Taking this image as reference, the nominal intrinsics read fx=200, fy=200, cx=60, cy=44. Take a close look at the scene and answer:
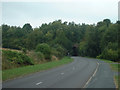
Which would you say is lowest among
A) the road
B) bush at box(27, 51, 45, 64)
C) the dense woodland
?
the road

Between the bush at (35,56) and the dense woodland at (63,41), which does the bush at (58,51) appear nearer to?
the dense woodland at (63,41)

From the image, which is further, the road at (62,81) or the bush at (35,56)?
the bush at (35,56)

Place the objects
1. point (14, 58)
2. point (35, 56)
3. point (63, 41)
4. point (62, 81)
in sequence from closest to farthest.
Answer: point (62, 81), point (14, 58), point (35, 56), point (63, 41)

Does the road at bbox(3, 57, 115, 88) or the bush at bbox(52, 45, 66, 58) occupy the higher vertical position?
the bush at bbox(52, 45, 66, 58)

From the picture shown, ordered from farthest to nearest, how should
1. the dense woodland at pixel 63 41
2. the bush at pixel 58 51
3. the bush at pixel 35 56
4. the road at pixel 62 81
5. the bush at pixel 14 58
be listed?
the dense woodland at pixel 63 41
the bush at pixel 58 51
the bush at pixel 35 56
the bush at pixel 14 58
the road at pixel 62 81

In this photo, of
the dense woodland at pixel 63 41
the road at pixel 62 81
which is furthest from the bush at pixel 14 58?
→ the dense woodland at pixel 63 41

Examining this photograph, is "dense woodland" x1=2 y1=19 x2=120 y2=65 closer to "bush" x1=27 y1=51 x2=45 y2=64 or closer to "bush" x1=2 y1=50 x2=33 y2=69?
"bush" x1=27 y1=51 x2=45 y2=64

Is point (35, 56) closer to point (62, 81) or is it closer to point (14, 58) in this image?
point (14, 58)

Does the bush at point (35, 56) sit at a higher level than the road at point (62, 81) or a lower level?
higher

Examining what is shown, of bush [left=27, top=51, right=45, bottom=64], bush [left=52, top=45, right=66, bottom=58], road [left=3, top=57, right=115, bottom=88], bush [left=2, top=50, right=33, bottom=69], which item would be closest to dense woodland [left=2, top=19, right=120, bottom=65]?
bush [left=52, top=45, right=66, bottom=58]

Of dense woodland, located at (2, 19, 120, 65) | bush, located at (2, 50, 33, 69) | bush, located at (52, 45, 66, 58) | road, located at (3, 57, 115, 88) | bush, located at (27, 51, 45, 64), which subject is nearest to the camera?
road, located at (3, 57, 115, 88)

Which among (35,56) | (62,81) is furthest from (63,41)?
(62,81)

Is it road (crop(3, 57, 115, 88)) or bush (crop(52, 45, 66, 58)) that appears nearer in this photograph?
road (crop(3, 57, 115, 88))

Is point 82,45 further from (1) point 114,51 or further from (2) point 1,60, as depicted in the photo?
(2) point 1,60
